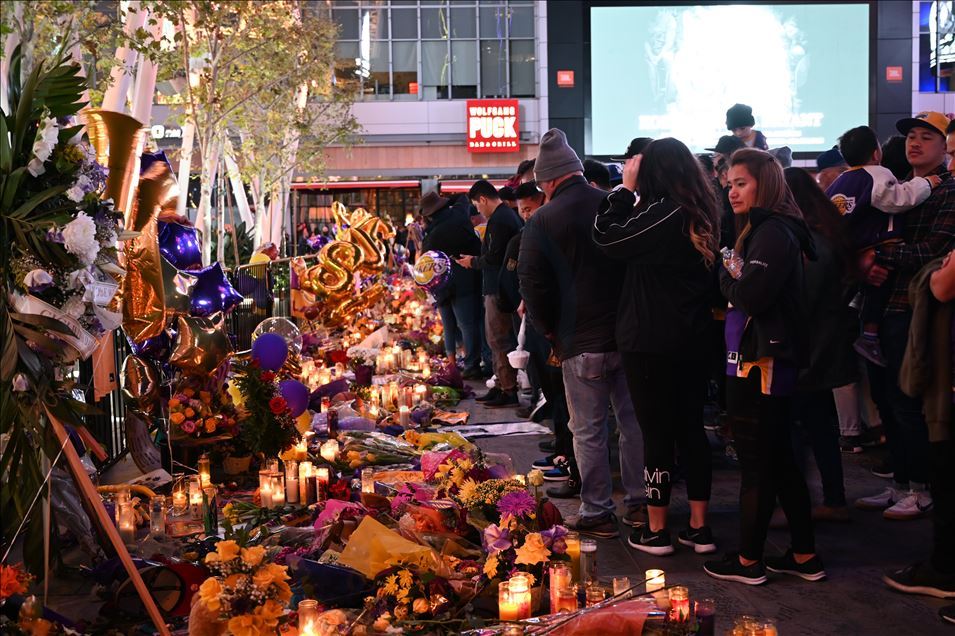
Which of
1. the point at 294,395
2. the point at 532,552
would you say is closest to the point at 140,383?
the point at 294,395

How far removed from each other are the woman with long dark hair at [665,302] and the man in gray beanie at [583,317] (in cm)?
31

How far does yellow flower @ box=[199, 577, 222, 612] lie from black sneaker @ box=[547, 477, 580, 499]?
3.26 metres

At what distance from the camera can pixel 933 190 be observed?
18.0 ft

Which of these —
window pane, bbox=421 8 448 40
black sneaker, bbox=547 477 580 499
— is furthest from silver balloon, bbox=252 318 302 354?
window pane, bbox=421 8 448 40

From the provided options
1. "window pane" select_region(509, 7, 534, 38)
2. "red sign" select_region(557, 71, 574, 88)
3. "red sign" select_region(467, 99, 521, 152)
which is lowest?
"red sign" select_region(467, 99, 521, 152)

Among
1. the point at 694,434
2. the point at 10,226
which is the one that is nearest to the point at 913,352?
the point at 694,434

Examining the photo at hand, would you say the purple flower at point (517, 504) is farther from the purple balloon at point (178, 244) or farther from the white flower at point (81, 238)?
the purple balloon at point (178, 244)

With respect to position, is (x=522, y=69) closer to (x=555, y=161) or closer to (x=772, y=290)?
(x=555, y=161)

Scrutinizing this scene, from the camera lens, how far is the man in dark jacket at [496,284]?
8.83 m

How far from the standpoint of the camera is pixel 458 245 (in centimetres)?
1087

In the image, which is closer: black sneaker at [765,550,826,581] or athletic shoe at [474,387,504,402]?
black sneaker at [765,550,826,581]

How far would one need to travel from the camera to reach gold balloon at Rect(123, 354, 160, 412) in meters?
6.36

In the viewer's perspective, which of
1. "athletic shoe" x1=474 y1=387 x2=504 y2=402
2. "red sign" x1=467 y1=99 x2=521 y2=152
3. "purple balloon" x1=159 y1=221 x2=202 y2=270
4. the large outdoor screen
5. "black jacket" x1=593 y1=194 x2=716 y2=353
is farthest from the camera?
"red sign" x1=467 y1=99 x2=521 y2=152

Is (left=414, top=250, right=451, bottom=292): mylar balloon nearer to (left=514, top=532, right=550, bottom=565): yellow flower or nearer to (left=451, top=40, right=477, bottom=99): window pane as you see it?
(left=514, top=532, right=550, bottom=565): yellow flower
